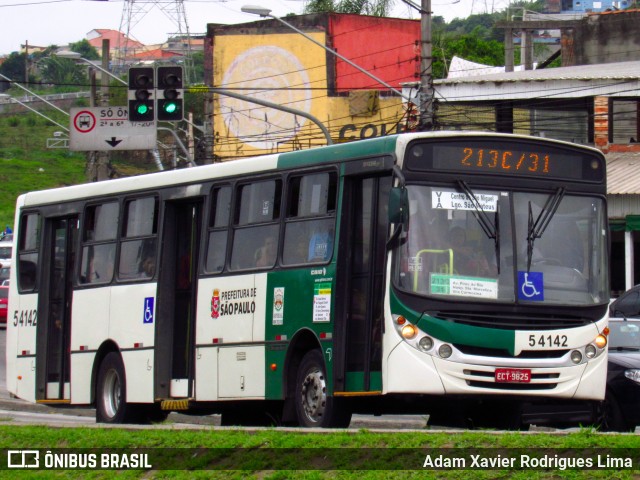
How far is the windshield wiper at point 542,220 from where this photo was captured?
1216 cm

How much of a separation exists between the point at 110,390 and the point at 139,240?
2.01 m

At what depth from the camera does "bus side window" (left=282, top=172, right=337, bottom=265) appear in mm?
12898

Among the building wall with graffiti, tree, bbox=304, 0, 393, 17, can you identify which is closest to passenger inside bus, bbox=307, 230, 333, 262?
the building wall with graffiti

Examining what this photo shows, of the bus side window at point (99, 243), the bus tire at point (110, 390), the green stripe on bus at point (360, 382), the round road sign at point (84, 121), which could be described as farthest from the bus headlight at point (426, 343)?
the round road sign at point (84, 121)

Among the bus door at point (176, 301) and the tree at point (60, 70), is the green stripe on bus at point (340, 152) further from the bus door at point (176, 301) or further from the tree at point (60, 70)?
the tree at point (60, 70)

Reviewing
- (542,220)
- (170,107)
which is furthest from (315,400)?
(170,107)

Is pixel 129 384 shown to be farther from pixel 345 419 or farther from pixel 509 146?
pixel 509 146

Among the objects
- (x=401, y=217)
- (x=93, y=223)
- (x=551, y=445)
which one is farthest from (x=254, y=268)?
(x=551, y=445)

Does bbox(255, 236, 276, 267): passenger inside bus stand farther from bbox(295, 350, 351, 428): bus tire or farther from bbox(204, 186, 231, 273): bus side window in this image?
bbox(295, 350, 351, 428): bus tire

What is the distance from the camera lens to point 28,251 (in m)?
18.5

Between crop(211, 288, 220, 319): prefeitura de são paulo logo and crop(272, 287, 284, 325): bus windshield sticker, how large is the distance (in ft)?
3.99

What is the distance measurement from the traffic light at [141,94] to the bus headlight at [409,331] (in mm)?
14381

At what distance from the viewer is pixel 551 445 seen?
8352 millimetres

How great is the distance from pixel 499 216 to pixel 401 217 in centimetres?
114
